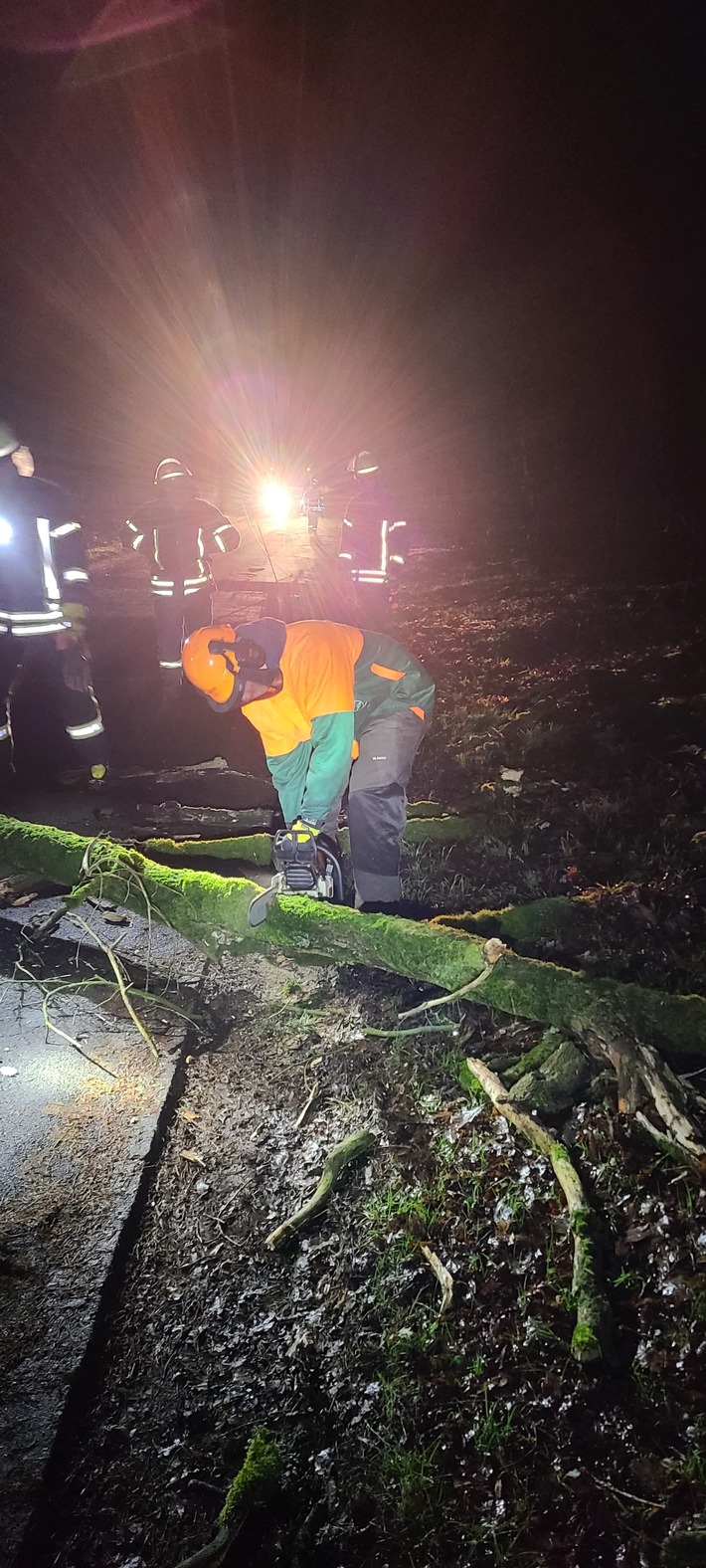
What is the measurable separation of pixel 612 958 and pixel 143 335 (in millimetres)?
42971

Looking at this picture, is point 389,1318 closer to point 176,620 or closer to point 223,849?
point 223,849

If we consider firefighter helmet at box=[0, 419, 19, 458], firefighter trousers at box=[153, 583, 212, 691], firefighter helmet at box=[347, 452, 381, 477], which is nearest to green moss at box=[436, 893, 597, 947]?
firefighter helmet at box=[0, 419, 19, 458]

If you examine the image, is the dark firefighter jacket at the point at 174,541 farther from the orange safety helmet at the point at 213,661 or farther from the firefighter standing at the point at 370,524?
the orange safety helmet at the point at 213,661

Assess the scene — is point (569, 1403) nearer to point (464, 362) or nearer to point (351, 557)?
point (351, 557)

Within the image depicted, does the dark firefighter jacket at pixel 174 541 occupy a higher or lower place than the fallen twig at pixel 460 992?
higher

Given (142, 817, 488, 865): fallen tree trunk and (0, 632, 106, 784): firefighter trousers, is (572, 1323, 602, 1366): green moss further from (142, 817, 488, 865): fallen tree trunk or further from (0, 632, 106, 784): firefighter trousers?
(0, 632, 106, 784): firefighter trousers

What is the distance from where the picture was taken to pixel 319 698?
3.61 m

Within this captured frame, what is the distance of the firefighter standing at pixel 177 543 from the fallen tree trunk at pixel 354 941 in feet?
12.4

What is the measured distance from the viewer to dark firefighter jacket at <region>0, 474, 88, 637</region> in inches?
215

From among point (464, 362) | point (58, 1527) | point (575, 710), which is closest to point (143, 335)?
point (464, 362)

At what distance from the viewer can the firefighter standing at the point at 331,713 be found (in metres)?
3.40

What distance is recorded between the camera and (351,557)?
8.73 m

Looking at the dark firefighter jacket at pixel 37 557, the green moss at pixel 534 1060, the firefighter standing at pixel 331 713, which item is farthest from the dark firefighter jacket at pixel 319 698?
the dark firefighter jacket at pixel 37 557

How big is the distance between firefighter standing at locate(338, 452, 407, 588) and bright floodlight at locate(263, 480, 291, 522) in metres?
16.1
